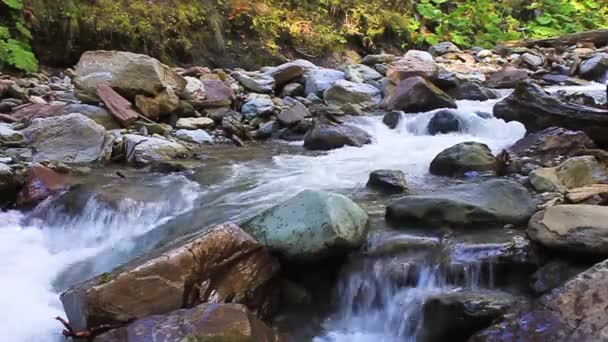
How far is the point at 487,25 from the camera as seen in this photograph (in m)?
14.7

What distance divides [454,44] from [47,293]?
11.9 m

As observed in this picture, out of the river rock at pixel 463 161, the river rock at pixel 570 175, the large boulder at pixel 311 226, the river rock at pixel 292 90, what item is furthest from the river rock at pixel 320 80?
the large boulder at pixel 311 226

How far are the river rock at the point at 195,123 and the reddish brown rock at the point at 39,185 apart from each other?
2.03 m

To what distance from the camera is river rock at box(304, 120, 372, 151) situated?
6.51 metres

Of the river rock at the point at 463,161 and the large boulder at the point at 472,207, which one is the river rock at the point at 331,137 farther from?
the large boulder at the point at 472,207

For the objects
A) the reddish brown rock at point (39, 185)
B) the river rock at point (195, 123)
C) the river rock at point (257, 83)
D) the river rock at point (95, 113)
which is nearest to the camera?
the reddish brown rock at point (39, 185)

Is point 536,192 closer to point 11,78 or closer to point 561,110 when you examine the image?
point 561,110

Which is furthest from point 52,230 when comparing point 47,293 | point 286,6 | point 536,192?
point 286,6

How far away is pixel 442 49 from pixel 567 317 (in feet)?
35.2

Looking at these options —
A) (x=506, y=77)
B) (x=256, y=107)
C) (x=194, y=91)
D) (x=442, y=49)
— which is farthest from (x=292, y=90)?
(x=442, y=49)

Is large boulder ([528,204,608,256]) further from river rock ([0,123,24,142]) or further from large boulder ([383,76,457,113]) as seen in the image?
river rock ([0,123,24,142])

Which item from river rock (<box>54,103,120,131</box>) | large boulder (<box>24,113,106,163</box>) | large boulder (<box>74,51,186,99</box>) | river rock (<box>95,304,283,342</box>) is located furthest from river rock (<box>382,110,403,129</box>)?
river rock (<box>95,304,283,342</box>)

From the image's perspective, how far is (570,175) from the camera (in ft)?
14.3

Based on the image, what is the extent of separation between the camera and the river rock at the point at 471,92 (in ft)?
28.2
